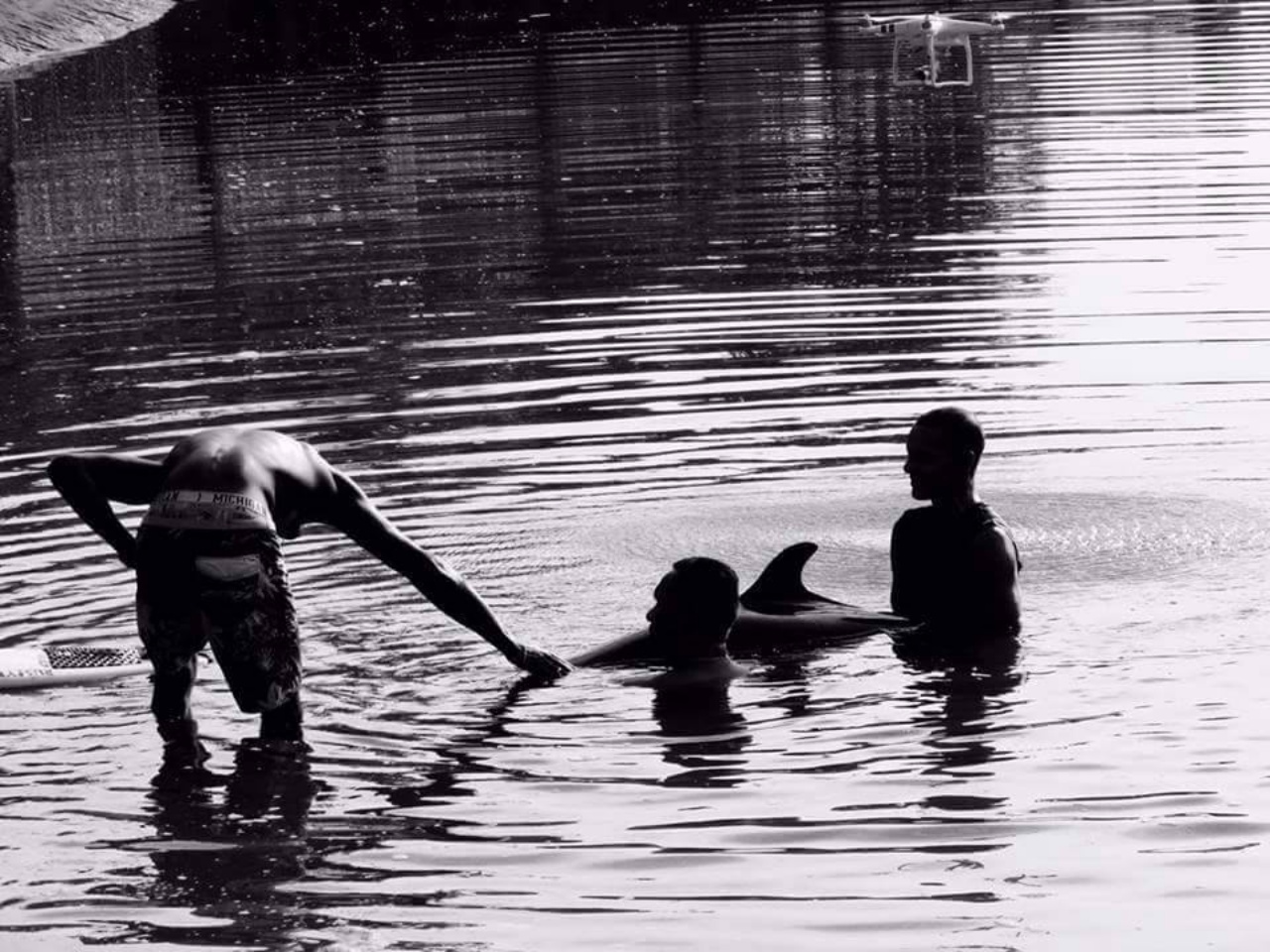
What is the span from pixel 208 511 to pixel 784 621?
109 inches

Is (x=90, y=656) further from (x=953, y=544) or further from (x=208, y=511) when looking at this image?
(x=953, y=544)

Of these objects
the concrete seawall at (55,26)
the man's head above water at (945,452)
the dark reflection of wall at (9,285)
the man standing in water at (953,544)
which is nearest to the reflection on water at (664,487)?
the dark reflection of wall at (9,285)

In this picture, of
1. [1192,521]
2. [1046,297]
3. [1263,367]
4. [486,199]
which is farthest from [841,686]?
[486,199]

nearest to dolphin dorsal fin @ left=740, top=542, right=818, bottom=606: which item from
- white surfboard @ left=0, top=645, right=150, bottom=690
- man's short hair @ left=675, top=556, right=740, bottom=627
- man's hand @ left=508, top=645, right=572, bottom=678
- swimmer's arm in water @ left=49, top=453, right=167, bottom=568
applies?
man's short hair @ left=675, top=556, right=740, bottom=627

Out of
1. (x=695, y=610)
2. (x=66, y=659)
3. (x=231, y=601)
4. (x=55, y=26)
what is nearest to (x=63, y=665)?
(x=66, y=659)

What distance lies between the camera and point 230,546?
918 cm

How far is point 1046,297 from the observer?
18875mm

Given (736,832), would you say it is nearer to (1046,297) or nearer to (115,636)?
(115,636)

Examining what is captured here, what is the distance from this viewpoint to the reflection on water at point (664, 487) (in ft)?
26.5

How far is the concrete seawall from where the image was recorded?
1730 inches

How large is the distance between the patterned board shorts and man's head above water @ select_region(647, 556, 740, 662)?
1.63m

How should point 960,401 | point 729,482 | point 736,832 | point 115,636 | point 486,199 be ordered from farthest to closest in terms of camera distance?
point 486,199, point 960,401, point 729,482, point 115,636, point 736,832

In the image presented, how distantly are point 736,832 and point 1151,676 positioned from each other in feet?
7.98

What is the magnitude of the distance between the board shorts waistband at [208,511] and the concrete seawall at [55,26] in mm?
33986
